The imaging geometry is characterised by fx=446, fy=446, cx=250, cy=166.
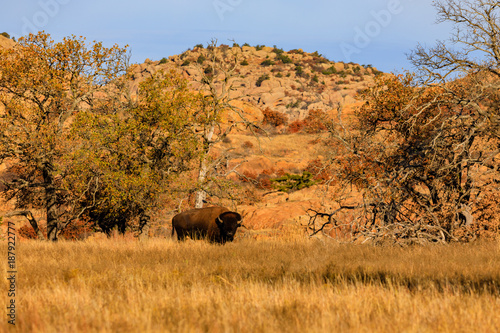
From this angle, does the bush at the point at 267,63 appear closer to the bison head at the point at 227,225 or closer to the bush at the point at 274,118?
the bush at the point at 274,118

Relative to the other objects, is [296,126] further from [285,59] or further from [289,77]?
[285,59]

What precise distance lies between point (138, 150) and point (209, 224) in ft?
16.6

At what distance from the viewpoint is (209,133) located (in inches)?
960

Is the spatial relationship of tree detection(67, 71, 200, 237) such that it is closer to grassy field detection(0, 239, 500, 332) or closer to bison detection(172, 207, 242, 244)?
bison detection(172, 207, 242, 244)

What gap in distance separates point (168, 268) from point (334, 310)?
4.63 metres

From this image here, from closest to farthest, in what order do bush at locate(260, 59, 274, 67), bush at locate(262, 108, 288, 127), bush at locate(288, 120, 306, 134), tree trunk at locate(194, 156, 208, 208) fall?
tree trunk at locate(194, 156, 208, 208), bush at locate(288, 120, 306, 134), bush at locate(262, 108, 288, 127), bush at locate(260, 59, 274, 67)

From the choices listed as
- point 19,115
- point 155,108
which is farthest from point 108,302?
point 19,115

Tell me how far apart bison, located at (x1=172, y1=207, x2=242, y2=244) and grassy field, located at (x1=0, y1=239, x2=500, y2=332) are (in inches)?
175

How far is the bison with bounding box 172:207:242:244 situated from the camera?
54.0 ft

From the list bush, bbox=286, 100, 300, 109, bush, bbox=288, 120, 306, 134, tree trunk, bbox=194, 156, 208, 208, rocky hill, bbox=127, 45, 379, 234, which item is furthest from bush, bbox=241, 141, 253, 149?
tree trunk, bbox=194, 156, 208, 208

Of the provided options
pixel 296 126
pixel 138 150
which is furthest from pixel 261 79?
pixel 138 150

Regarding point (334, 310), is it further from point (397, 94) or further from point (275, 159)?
point (275, 159)

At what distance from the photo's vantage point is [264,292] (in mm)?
6934

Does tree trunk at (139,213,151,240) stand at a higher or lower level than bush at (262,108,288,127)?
A: lower
